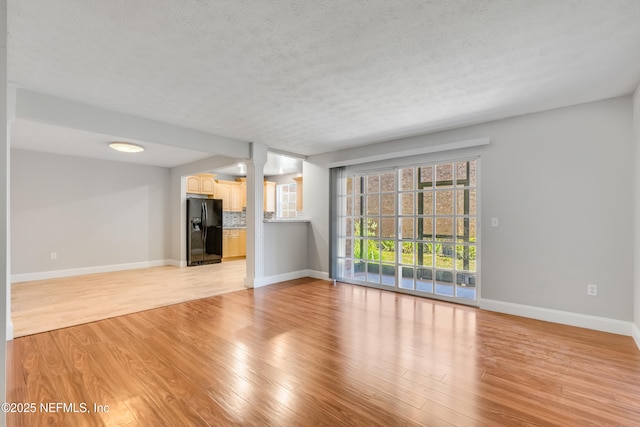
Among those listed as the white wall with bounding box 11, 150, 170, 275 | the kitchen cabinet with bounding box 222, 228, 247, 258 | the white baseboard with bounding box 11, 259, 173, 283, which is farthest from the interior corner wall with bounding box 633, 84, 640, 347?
the white wall with bounding box 11, 150, 170, 275

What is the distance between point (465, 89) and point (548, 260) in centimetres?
223

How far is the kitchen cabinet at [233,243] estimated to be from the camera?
26.5 feet

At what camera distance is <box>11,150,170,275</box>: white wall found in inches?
217

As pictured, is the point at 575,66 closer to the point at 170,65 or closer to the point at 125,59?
the point at 170,65

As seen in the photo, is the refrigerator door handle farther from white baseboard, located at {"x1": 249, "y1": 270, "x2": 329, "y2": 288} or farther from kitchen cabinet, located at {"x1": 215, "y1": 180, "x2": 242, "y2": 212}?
white baseboard, located at {"x1": 249, "y1": 270, "x2": 329, "y2": 288}

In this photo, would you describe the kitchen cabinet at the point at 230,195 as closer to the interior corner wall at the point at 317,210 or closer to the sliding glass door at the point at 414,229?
the interior corner wall at the point at 317,210

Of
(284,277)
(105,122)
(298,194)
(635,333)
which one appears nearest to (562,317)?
(635,333)

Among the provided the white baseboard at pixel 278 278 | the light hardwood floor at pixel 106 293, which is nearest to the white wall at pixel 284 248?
the white baseboard at pixel 278 278

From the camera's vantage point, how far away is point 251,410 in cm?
186

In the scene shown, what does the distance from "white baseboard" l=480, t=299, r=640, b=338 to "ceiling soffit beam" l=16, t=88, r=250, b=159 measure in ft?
14.7

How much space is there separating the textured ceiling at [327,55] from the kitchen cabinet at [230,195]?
15.0 feet

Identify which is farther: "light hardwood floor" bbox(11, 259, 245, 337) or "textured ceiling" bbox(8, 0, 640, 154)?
"light hardwood floor" bbox(11, 259, 245, 337)

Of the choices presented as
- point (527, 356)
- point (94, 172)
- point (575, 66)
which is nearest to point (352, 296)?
point (527, 356)

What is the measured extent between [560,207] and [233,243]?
23.7 feet
